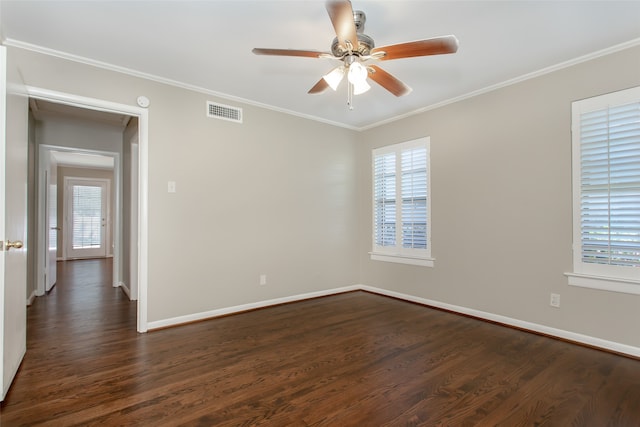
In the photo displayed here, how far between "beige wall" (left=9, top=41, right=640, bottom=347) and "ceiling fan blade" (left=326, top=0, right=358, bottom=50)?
2257 millimetres

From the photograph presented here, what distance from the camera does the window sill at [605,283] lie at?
263cm

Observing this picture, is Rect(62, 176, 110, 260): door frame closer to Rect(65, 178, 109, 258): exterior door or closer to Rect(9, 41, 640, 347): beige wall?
Rect(65, 178, 109, 258): exterior door

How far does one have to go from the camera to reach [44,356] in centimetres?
263

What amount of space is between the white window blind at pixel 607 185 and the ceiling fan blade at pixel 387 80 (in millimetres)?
1738

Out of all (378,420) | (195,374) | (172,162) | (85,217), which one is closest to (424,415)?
(378,420)

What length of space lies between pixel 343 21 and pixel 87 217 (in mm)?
10030

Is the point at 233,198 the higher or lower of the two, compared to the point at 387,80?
lower

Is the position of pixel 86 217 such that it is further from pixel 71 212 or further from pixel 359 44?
pixel 359 44

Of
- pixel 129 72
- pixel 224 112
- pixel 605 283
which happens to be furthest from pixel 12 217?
pixel 605 283

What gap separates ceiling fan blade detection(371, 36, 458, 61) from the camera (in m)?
1.88

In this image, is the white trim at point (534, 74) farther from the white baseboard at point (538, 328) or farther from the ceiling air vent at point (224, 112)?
the white baseboard at point (538, 328)

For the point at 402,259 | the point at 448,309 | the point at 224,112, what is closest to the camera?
the point at 224,112

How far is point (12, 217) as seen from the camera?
2141 mm

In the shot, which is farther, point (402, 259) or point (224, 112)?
point (402, 259)
